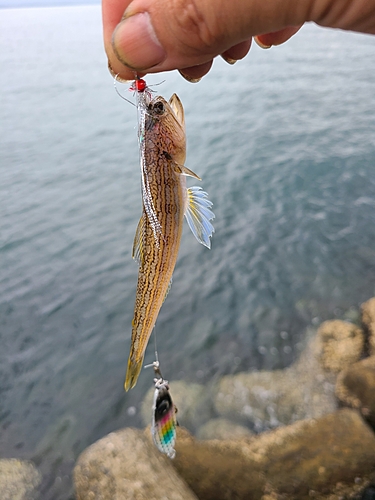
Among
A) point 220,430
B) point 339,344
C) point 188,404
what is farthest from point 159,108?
point 339,344

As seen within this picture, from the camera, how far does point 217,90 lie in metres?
22.7

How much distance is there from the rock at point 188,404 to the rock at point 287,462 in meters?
1.68

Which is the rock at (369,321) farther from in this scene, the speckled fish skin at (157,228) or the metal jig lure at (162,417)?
the speckled fish skin at (157,228)

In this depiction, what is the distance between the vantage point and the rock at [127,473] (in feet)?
13.9

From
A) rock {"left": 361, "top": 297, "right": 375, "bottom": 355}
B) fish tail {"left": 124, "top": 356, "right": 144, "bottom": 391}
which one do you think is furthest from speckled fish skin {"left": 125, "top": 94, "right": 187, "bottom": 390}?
rock {"left": 361, "top": 297, "right": 375, "bottom": 355}

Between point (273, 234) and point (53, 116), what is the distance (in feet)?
43.9

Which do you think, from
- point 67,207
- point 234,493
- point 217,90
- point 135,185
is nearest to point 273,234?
point 135,185

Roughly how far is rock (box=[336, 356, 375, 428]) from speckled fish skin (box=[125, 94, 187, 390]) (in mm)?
3963

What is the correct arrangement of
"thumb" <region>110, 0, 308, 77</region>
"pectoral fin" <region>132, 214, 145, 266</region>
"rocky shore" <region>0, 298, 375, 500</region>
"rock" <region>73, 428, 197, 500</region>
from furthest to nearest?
"rocky shore" <region>0, 298, 375, 500</region>
"rock" <region>73, 428, 197, 500</region>
"pectoral fin" <region>132, 214, 145, 266</region>
"thumb" <region>110, 0, 308, 77</region>

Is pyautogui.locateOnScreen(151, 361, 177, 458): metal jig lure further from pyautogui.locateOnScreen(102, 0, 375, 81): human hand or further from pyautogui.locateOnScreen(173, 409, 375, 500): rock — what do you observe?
pyautogui.locateOnScreen(102, 0, 375, 81): human hand

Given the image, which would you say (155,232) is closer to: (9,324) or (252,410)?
(252,410)

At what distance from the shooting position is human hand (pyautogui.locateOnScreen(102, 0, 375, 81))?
1.91 m

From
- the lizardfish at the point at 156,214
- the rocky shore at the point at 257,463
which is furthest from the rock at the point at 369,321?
the lizardfish at the point at 156,214

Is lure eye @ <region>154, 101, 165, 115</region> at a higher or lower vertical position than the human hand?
lower
